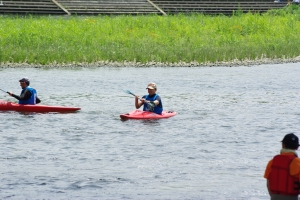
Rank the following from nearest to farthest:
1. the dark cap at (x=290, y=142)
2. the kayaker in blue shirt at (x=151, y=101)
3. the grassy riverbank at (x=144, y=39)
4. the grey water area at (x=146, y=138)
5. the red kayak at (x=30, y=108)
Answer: the dark cap at (x=290, y=142) → the grey water area at (x=146, y=138) → the kayaker in blue shirt at (x=151, y=101) → the red kayak at (x=30, y=108) → the grassy riverbank at (x=144, y=39)

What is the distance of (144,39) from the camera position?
46.4 metres

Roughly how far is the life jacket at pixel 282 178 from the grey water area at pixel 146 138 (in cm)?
334

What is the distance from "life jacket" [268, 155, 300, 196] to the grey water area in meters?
3.34

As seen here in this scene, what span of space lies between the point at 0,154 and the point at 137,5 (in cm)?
4272

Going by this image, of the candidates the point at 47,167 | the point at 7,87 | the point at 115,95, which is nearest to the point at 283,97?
the point at 115,95

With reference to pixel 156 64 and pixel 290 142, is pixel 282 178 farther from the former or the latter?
pixel 156 64

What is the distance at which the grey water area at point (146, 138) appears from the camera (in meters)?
15.9

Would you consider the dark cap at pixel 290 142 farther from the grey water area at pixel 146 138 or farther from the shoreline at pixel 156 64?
the shoreline at pixel 156 64

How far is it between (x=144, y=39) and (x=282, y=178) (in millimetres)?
35109

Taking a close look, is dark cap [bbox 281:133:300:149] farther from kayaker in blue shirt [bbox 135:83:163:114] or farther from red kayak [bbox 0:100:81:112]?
red kayak [bbox 0:100:81:112]

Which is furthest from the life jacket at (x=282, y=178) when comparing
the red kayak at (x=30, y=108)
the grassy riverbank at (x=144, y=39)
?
the grassy riverbank at (x=144, y=39)

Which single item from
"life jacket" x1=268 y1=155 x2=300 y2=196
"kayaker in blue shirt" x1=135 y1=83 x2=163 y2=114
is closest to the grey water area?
"kayaker in blue shirt" x1=135 y1=83 x2=163 y2=114

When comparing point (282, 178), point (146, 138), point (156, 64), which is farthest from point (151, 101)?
point (156, 64)

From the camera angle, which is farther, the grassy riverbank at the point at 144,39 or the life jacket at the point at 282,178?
the grassy riverbank at the point at 144,39
